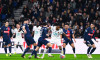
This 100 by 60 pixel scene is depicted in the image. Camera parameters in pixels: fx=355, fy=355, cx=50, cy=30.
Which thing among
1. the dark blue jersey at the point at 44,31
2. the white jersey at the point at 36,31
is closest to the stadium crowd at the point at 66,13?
the white jersey at the point at 36,31

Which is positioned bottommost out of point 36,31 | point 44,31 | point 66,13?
point 36,31

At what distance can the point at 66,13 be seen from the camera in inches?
1100

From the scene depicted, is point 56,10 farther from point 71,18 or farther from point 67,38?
point 67,38

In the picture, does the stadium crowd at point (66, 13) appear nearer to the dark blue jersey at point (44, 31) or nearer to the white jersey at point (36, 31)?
the white jersey at point (36, 31)

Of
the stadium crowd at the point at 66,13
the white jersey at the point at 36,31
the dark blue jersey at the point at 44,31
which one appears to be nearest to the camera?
the dark blue jersey at the point at 44,31

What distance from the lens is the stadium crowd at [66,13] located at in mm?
26688

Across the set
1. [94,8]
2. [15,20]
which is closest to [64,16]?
[94,8]

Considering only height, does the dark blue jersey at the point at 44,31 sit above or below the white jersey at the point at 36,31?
above

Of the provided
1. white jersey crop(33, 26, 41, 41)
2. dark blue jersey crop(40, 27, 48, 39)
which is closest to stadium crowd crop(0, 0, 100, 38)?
white jersey crop(33, 26, 41, 41)

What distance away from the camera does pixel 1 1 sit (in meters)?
31.5

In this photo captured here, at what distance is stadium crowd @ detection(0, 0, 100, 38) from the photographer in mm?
26688

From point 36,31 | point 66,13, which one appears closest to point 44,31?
point 36,31

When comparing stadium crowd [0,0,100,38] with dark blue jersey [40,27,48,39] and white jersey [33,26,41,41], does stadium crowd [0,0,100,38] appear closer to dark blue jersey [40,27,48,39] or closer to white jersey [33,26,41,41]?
white jersey [33,26,41,41]

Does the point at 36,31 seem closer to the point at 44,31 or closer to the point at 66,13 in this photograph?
the point at 66,13
